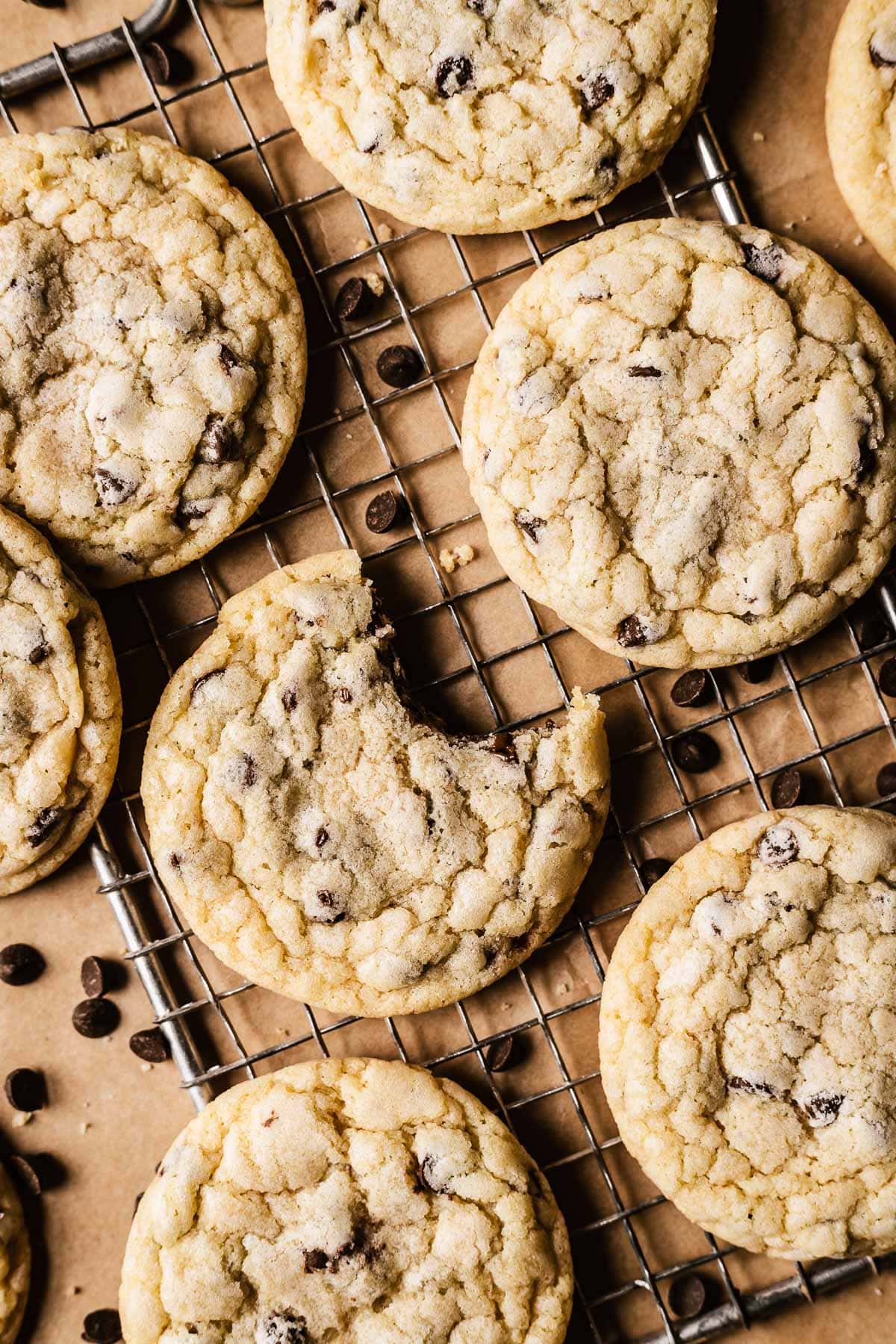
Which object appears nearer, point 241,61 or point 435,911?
point 435,911

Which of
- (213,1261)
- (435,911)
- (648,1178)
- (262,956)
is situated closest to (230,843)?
(262,956)

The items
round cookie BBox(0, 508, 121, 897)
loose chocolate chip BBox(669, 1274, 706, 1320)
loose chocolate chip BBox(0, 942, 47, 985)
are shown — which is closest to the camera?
round cookie BBox(0, 508, 121, 897)

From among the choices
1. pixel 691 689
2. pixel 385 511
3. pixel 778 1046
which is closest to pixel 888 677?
pixel 691 689

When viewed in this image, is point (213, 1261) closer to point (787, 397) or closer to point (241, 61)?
point (787, 397)

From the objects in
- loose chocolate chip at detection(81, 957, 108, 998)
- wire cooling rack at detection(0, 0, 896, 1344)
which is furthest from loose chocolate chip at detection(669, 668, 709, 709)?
loose chocolate chip at detection(81, 957, 108, 998)

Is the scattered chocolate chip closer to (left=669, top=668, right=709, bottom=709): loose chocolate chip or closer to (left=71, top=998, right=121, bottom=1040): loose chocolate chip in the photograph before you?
(left=669, top=668, right=709, bottom=709): loose chocolate chip

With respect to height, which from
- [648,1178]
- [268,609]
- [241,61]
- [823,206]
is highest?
[241,61]
